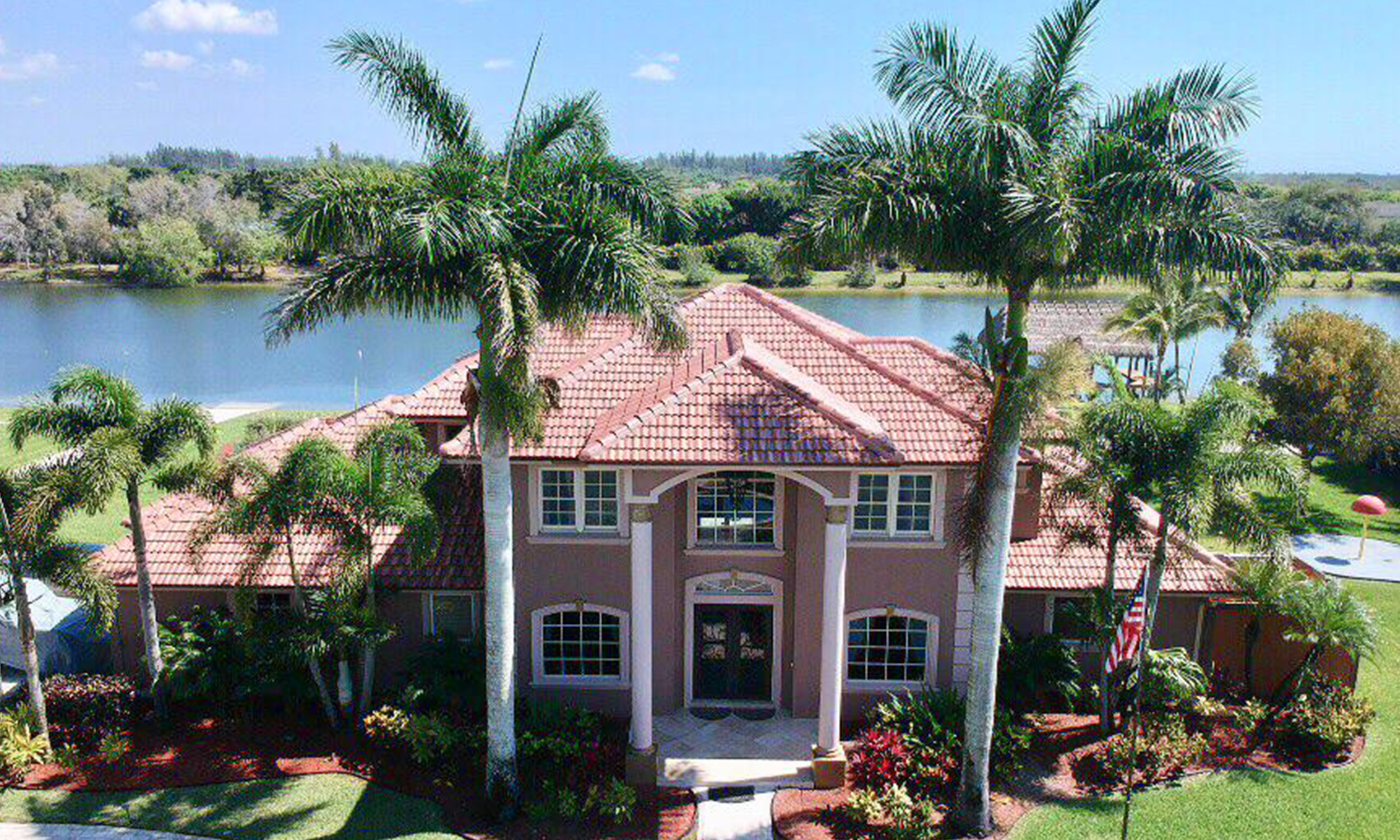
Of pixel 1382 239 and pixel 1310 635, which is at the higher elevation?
pixel 1382 239

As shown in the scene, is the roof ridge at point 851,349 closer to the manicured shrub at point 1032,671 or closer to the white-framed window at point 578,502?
the manicured shrub at point 1032,671

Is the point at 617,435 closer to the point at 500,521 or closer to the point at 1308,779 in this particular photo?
the point at 500,521

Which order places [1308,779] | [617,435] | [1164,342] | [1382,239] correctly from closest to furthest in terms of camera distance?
1. [617,435]
2. [1308,779]
3. [1164,342]
4. [1382,239]

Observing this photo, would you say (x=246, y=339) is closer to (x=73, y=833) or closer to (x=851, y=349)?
(x=73, y=833)

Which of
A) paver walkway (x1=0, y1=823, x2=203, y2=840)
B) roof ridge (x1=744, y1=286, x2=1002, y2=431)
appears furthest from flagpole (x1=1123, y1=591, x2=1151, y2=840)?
paver walkway (x1=0, y1=823, x2=203, y2=840)

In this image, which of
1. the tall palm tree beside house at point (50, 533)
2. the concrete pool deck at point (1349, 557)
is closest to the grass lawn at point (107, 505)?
the tall palm tree beside house at point (50, 533)

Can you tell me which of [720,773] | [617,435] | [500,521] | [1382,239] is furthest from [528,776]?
A: [1382,239]

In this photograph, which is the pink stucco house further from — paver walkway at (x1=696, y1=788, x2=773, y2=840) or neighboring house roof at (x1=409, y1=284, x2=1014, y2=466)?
paver walkway at (x1=696, y1=788, x2=773, y2=840)
